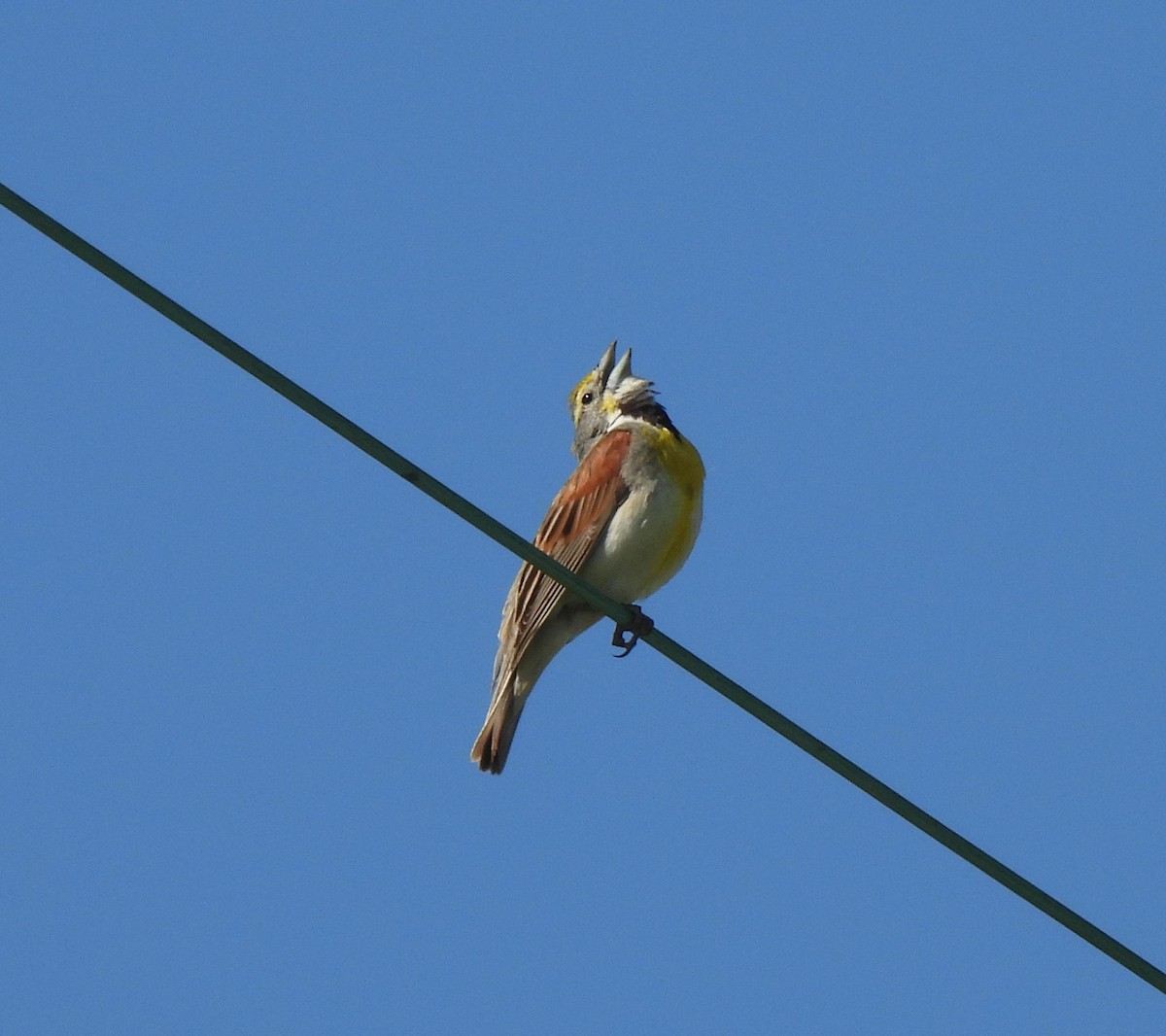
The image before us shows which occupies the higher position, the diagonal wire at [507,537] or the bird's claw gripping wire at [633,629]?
the bird's claw gripping wire at [633,629]

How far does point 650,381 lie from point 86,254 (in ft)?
17.3

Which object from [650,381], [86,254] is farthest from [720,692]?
[650,381]

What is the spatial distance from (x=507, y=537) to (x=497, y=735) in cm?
323

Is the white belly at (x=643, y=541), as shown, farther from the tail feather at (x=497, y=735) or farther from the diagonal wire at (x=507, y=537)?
the diagonal wire at (x=507, y=537)

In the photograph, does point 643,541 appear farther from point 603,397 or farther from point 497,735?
point 603,397

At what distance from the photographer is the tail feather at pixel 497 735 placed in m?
8.69

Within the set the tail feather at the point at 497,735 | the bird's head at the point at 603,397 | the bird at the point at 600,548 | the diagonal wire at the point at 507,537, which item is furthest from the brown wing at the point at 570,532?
the diagonal wire at the point at 507,537

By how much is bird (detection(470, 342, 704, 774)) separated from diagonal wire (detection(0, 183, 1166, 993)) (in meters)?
2.61

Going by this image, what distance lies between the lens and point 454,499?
18.1 ft

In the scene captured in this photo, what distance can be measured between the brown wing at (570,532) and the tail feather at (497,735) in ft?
0.62

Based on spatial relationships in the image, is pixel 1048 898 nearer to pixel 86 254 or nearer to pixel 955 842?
pixel 955 842

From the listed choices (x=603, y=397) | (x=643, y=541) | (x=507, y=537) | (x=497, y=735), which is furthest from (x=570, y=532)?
(x=507, y=537)

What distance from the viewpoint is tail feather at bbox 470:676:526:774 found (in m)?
8.69

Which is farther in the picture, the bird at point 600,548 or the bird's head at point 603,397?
the bird's head at point 603,397
